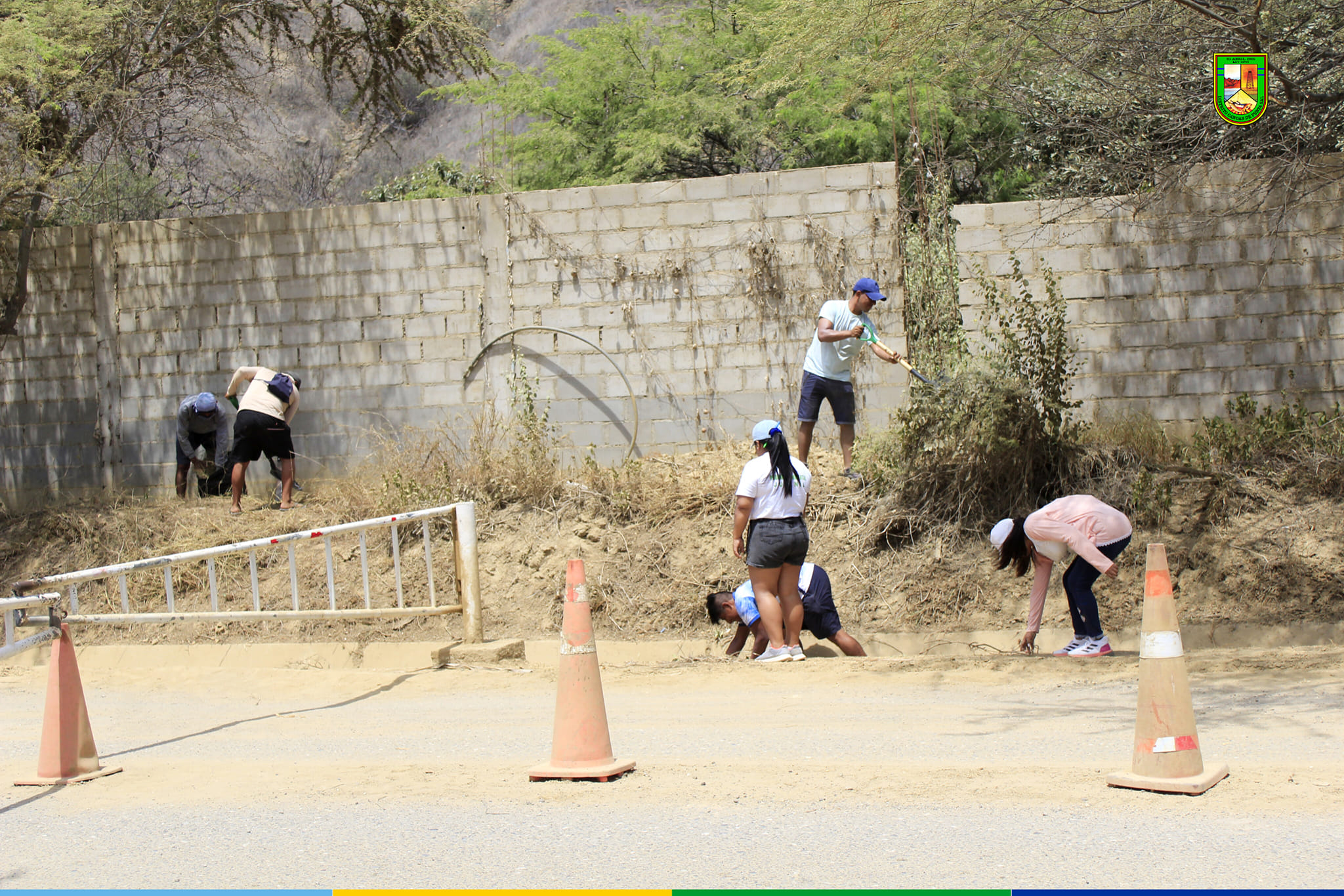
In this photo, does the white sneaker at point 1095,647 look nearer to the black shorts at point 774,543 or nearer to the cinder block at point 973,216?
the black shorts at point 774,543

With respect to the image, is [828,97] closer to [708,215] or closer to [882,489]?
[708,215]

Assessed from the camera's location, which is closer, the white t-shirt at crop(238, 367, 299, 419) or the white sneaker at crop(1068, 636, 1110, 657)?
the white sneaker at crop(1068, 636, 1110, 657)

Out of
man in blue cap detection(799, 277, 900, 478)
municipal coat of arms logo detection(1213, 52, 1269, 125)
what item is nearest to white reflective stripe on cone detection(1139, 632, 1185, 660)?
man in blue cap detection(799, 277, 900, 478)

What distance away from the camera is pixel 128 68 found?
43.5 ft

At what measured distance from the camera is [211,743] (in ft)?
22.5

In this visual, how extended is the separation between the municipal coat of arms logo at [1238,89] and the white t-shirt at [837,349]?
10.5 ft

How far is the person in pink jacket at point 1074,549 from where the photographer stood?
26.2 ft

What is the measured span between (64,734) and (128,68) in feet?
31.5

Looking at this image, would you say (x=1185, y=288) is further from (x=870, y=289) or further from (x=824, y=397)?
(x=824, y=397)

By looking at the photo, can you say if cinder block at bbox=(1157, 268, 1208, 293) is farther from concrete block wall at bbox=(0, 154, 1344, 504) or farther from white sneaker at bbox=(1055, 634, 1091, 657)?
white sneaker at bbox=(1055, 634, 1091, 657)

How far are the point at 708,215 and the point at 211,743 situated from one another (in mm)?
6925

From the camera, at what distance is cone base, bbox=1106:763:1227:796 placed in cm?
476

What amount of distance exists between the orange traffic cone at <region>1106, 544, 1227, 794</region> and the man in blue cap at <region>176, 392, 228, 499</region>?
993cm

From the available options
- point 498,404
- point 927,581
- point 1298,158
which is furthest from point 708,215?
point 1298,158
